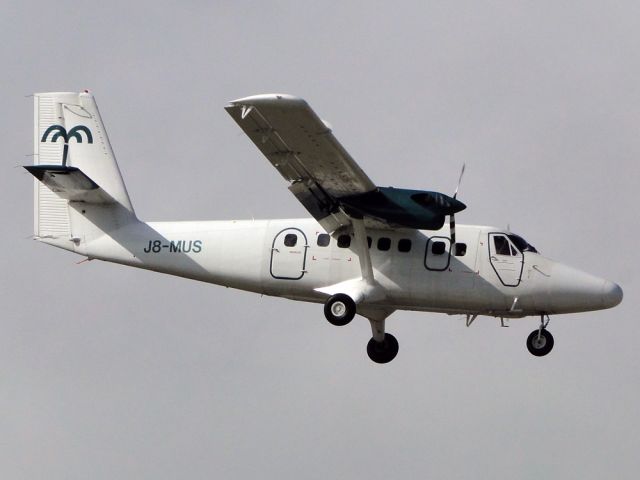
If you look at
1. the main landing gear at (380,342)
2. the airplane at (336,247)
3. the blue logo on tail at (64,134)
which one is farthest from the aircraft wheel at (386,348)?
the blue logo on tail at (64,134)

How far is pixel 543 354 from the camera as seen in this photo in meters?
31.9

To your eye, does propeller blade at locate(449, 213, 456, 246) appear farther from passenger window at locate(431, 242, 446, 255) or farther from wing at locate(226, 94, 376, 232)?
wing at locate(226, 94, 376, 232)

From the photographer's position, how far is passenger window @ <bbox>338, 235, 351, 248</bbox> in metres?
32.4

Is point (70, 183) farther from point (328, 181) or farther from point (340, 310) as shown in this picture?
point (340, 310)

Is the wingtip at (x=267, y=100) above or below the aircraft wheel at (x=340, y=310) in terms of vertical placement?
above

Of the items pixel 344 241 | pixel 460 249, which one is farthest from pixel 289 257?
pixel 460 249

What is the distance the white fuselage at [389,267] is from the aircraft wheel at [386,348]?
2.03 metres

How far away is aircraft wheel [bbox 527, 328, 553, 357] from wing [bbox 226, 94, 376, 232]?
4631 mm

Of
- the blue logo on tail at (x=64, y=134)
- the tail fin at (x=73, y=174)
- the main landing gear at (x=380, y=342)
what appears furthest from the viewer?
the blue logo on tail at (x=64, y=134)

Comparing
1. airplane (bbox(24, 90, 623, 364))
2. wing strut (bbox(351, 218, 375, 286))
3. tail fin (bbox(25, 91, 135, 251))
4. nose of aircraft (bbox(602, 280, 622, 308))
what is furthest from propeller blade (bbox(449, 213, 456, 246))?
tail fin (bbox(25, 91, 135, 251))

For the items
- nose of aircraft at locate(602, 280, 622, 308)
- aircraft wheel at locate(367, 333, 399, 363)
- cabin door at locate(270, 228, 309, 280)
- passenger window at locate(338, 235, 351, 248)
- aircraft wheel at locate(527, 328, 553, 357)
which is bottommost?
aircraft wheel at locate(367, 333, 399, 363)

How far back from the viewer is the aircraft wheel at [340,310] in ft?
103

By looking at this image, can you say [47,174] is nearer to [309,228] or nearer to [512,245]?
[309,228]

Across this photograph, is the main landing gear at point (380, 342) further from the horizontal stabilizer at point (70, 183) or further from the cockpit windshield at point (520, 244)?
the horizontal stabilizer at point (70, 183)
